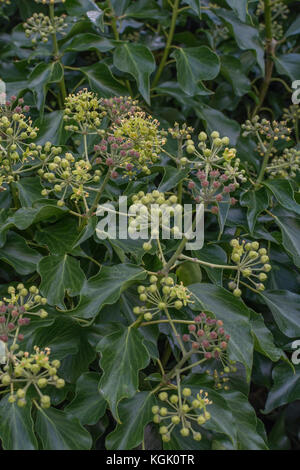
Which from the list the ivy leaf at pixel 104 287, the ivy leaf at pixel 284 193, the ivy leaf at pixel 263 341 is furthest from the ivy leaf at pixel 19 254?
the ivy leaf at pixel 284 193

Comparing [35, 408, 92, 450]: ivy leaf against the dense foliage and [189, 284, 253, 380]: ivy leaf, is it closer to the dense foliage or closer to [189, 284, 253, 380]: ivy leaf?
the dense foliage

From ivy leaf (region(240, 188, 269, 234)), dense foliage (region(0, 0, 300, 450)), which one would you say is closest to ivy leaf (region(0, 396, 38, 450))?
dense foliage (region(0, 0, 300, 450))

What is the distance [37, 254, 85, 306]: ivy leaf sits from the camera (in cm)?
147

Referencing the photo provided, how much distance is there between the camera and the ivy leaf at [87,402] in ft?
4.66

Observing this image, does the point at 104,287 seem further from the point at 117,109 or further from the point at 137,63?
the point at 137,63

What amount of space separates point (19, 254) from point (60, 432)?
55 cm

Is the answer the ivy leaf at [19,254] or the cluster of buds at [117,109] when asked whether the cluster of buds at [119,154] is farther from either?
the ivy leaf at [19,254]

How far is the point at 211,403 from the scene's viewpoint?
1.37 m

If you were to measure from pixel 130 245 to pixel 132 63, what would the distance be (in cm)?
74

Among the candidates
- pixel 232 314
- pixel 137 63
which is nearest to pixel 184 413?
pixel 232 314

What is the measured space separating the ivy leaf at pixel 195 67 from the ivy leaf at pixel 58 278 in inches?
32.5

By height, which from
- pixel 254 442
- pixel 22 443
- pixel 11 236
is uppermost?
pixel 11 236
